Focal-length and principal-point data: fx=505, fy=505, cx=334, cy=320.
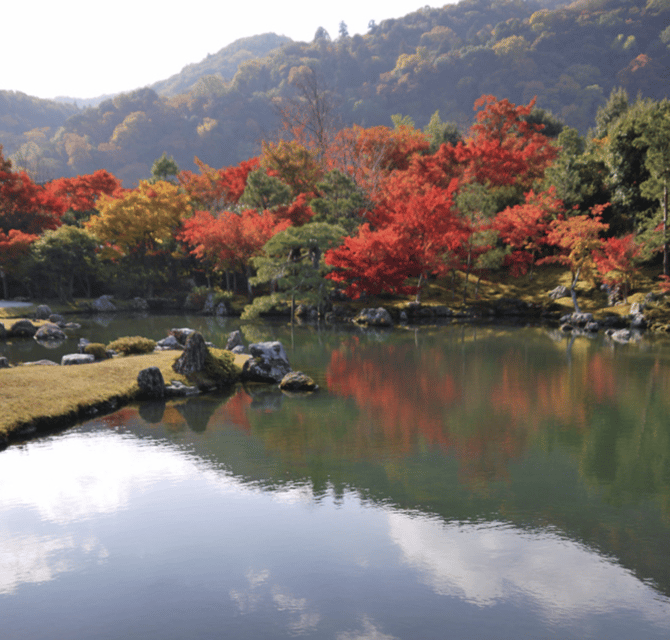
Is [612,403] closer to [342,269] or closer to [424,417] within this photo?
→ [424,417]

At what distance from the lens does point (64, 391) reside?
464 inches

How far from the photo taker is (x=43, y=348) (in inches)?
807

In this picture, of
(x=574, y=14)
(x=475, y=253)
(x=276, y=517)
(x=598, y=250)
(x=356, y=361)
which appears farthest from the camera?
(x=574, y=14)

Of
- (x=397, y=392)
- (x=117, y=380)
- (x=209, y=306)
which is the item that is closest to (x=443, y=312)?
(x=209, y=306)

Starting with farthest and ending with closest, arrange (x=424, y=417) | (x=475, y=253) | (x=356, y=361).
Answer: (x=475, y=253), (x=356, y=361), (x=424, y=417)

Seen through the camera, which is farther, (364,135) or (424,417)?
(364,135)

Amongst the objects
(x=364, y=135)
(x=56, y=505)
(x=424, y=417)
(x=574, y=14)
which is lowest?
(x=424, y=417)

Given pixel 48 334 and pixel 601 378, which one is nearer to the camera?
pixel 601 378

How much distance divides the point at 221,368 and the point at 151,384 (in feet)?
6.93

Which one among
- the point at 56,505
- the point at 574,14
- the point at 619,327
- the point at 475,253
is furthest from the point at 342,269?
the point at 574,14

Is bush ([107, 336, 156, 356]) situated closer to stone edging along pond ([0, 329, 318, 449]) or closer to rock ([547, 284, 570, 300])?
stone edging along pond ([0, 329, 318, 449])

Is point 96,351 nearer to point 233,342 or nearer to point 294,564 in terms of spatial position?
point 233,342

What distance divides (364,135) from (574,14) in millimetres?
116813

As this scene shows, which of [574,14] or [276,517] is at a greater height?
[574,14]
